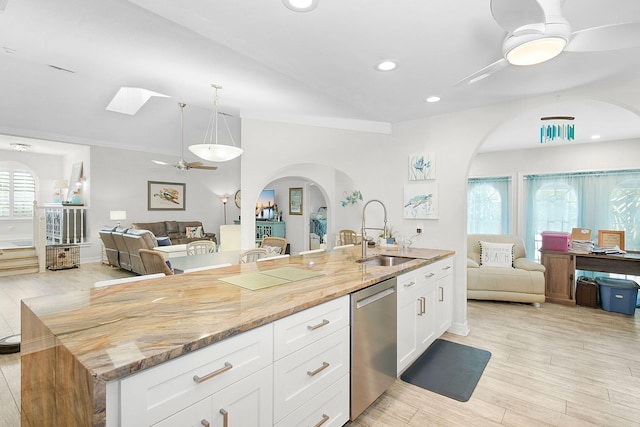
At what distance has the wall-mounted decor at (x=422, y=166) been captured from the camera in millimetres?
3543

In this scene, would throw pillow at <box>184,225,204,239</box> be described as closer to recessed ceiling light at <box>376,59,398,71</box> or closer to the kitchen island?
the kitchen island

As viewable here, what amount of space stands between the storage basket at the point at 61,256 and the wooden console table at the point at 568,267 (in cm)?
915

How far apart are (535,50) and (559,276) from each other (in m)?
4.12

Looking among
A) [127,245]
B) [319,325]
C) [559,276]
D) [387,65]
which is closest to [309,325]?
[319,325]

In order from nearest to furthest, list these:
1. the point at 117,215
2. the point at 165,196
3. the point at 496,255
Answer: the point at 496,255 < the point at 117,215 < the point at 165,196

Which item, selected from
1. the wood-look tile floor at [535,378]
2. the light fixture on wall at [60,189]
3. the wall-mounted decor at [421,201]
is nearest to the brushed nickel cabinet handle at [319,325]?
the wood-look tile floor at [535,378]

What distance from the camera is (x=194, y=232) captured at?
28.2 feet

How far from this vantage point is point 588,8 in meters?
1.63

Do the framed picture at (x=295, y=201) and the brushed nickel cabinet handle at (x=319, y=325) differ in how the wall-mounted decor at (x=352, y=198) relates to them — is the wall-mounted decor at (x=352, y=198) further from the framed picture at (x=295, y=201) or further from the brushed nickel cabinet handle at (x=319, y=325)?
the brushed nickel cabinet handle at (x=319, y=325)

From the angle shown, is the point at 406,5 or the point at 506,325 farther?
the point at 506,325

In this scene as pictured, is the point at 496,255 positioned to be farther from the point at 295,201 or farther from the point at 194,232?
the point at 194,232

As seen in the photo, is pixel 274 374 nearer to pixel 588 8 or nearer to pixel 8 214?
pixel 588 8

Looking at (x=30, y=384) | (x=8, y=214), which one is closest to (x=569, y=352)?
(x=30, y=384)

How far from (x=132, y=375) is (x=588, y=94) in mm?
3811
